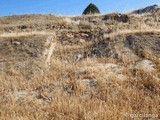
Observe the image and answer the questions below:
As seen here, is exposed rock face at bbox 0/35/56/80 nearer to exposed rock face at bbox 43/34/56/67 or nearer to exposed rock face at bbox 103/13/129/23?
exposed rock face at bbox 43/34/56/67

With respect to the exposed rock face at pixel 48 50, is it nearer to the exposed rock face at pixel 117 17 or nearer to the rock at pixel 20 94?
the rock at pixel 20 94

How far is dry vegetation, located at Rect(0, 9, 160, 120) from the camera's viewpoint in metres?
7.38

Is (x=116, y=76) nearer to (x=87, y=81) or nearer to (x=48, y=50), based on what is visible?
(x=87, y=81)

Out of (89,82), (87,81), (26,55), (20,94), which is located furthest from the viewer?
(26,55)

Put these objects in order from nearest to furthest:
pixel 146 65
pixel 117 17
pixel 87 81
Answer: pixel 87 81
pixel 146 65
pixel 117 17

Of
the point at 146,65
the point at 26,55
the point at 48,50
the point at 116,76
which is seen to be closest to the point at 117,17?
the point at 48,50

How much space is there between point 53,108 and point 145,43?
7629 mm

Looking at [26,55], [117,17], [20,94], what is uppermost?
[117,17]

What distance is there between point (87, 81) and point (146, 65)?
2693 millimetres

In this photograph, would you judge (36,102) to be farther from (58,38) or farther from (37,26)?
(37,26)

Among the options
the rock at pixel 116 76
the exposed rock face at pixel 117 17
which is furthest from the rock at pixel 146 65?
the exposed rock face at pixel 117 17

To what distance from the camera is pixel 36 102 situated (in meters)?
8.32

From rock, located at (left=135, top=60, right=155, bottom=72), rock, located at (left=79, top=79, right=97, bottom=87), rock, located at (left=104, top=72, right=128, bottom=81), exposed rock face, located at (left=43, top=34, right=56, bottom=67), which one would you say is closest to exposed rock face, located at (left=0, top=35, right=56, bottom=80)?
exposed rock face, located at (left=43, top=34, right=56, bottom=67)

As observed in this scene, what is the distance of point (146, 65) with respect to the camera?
37.6 ft
